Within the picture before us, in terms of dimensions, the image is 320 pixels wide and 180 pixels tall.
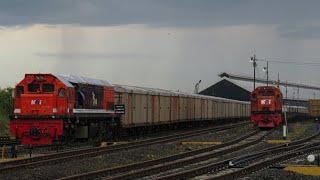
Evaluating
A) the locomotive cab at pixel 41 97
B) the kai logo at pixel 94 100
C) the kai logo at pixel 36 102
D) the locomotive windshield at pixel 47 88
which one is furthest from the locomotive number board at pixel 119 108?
the kai logo at pixel 36 102

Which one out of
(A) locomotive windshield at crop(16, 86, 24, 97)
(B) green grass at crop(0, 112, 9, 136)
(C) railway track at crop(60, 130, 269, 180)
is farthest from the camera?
(B) green grass at crop(0, 112, 9, 136)

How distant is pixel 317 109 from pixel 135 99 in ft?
108

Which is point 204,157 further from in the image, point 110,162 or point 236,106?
point 236,106

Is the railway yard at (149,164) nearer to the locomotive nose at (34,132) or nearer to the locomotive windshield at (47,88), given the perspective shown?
the locomotive nose at (34,132)

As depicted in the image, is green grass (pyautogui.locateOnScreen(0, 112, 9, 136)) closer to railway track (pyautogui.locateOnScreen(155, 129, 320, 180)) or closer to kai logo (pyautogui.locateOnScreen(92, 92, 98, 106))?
kai logo (pyautogui.locateOnScreen(92, 92, 98, 106))

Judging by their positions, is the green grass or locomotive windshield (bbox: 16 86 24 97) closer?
locomotive windshield (bbox: 16 86 24 97)

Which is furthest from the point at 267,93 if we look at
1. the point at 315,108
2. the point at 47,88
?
the point at 47,88

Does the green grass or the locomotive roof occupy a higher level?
the locomotive roof

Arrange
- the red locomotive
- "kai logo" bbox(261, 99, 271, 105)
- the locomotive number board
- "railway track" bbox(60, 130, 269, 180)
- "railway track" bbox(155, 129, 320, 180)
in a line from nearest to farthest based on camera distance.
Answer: "railway track" bbox(155, 129, 320, 180) < "railway track" bbox(60, 130, 269, 180) < the locomotive number board < the red locomotive < "kai logo" bbox(261, 99, 271, 105)

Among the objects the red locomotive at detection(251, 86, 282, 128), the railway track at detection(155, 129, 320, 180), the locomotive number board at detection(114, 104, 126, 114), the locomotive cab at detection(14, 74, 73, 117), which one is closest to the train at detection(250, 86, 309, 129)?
the red locomotive at detection(251, 86, 282, 128)

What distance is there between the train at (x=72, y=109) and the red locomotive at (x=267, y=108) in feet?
30.0

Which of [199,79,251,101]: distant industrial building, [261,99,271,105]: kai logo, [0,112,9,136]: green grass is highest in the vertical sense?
[199,79,251,101]: distant industrial building

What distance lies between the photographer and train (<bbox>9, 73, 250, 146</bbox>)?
24.9 m

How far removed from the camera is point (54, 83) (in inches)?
1020
